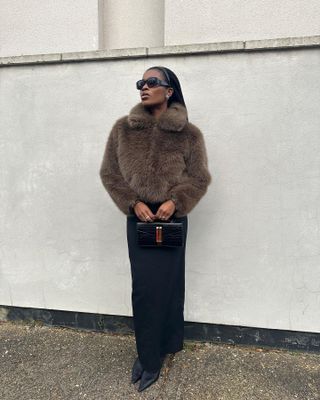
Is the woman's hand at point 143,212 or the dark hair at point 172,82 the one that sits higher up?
the dark hair at point 172,82

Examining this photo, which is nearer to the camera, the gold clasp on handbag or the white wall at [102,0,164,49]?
the gold clasp on handbag

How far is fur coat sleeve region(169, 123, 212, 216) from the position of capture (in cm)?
208

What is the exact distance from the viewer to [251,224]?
8.66ft

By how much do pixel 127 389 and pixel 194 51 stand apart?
2.60 meters

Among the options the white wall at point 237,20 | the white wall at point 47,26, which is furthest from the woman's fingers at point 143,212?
the white wall at point 47,26

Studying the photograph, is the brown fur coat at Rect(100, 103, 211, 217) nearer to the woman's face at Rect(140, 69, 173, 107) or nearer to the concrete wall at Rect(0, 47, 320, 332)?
the woman's face at Rect(140, 69, 173, 107)

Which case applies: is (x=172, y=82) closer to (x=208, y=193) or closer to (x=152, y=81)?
(x=152, y=81)

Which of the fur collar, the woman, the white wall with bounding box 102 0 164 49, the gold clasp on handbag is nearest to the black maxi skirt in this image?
the woman

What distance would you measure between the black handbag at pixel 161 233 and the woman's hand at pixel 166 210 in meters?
0.05

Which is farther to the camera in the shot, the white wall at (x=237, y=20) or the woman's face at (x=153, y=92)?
the white wall at (x=237, y=20)

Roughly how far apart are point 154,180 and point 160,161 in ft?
0.43

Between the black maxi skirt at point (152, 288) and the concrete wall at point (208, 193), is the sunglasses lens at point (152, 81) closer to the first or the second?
the concrete wall at point (208, 193)

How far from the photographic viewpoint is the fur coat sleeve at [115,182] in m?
2.13

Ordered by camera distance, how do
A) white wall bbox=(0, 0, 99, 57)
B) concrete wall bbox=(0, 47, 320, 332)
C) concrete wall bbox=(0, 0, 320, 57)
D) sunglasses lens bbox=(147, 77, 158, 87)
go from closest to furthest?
sunglasses lens bbox=(147, 77, 158, 87) < concrete wall bbox=(0, 47, 320, 332) < concrete wall bbox=(0, 0, 320, 57) < white wall bbox=(0, 0, 99, 57)
